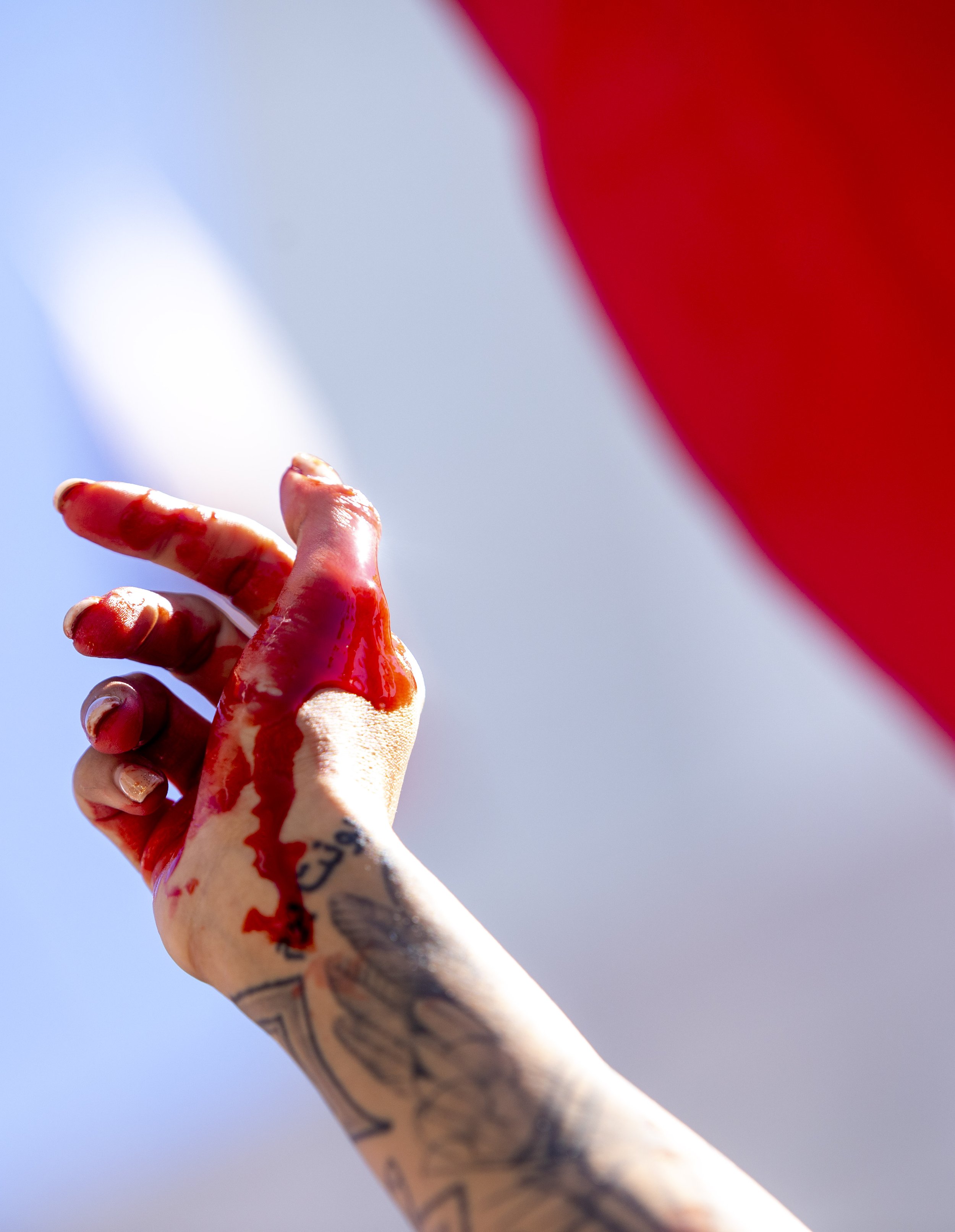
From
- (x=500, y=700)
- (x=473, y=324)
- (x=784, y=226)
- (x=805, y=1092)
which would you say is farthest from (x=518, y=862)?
(x=784, y=226)

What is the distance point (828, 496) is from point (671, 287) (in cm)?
42

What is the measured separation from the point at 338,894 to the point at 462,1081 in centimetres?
18

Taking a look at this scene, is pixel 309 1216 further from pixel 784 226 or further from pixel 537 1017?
pixel 784 226

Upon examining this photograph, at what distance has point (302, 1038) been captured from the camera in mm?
716

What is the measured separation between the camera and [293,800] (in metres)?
0.85

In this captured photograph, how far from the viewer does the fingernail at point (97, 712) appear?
941mm

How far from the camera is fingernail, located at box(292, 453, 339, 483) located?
109 centimetres

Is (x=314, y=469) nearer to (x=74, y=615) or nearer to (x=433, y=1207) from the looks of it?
(x=74, y=615)

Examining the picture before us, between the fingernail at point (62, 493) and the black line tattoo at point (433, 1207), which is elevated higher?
the fingernail at point (62, 493)

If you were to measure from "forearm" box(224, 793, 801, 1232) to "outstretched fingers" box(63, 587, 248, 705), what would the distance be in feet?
1.15

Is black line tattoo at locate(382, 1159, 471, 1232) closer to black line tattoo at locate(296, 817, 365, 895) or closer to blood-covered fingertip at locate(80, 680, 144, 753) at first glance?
black line tattoo at locate(296, 817, 365, 895)

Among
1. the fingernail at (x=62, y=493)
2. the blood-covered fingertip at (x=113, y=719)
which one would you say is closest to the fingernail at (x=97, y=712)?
the blood-covered fingertip at (x=113, y=719)

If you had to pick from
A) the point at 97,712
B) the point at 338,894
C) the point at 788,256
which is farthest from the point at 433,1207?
the point at 788,256

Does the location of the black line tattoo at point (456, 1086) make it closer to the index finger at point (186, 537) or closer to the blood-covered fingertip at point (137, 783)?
the blood-covered fingertip at point (137, 783)
